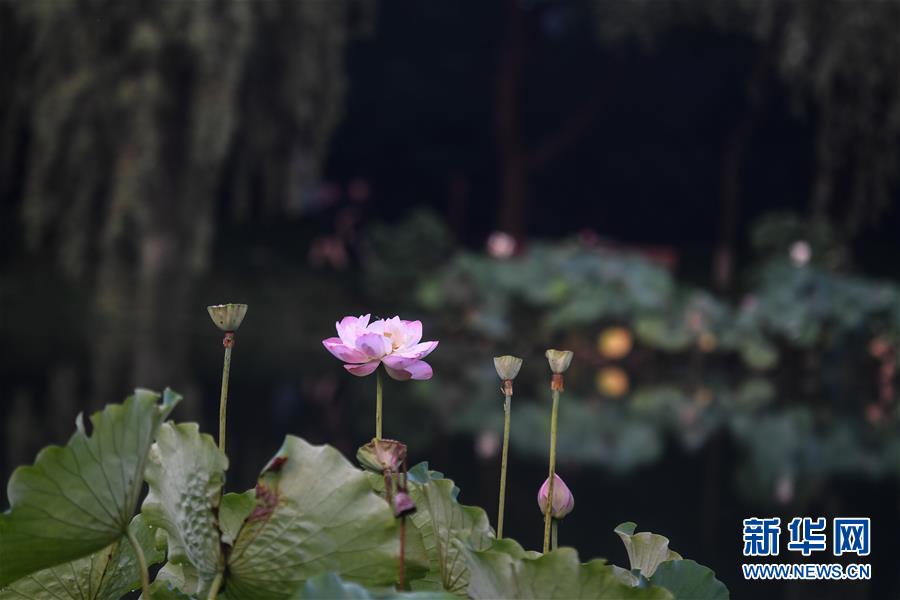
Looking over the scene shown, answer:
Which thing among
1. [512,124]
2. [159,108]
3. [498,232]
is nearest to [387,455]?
[159,108]

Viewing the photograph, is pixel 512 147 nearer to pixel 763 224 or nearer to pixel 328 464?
pixel 763 224

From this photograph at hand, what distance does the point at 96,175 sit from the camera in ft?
25.4

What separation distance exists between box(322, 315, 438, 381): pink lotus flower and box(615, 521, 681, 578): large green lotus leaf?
184 mm

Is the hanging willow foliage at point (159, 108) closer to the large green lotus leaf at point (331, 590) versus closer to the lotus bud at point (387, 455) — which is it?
the lotus bud at point (387, 455)

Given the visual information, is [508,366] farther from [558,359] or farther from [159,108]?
[159,108]

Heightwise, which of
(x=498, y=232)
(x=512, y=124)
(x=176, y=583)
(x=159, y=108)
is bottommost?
(x=176, y=583)

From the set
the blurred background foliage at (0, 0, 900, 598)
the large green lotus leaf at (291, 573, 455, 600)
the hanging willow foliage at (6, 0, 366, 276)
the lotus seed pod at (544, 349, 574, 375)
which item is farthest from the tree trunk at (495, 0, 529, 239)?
the large green lotus leaf at (291, 573, 455, 600)

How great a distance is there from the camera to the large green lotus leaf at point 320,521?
697 mm

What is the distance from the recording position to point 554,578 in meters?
0.69

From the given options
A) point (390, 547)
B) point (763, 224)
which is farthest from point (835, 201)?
point (390, 547)

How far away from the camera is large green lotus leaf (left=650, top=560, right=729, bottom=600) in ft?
2.52

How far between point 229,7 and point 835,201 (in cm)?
463

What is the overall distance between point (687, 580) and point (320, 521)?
24cm

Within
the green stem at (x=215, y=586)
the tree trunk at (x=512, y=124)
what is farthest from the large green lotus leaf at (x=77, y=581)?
the tree trunk at (x=512, y=124)
